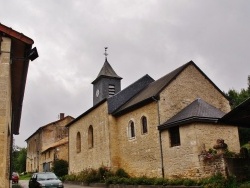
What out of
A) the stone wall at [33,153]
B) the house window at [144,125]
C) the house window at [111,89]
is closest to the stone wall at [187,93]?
the house window at [144,125]

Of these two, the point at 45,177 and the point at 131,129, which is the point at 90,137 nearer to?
the point at 131,129

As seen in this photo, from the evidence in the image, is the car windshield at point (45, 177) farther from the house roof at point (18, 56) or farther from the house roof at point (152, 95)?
the house roof at point (152, 95)

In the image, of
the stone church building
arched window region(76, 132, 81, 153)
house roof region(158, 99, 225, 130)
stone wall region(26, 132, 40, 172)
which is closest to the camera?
house roof region(158, 99, 225, 130)

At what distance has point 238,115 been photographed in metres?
9.73

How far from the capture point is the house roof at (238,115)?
9.13 meters

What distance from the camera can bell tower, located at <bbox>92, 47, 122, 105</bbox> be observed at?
32.2 m

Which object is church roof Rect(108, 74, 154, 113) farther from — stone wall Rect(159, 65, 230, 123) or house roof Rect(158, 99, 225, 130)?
house roof Rect(158, 99, 225, 130)

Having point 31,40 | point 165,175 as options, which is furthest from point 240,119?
point 165,175

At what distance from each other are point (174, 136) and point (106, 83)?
13.8m

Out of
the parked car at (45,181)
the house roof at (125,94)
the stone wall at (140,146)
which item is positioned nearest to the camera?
the parked car at (45,181)

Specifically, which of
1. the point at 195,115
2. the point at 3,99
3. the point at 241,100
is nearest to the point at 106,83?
the point at 195,115

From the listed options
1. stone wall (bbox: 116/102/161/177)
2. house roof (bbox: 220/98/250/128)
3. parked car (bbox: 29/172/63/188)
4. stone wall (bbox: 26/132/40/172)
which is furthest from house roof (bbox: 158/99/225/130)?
stone wall (bbox: 26/132/40/172)

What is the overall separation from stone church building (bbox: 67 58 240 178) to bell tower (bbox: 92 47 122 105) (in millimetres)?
3353

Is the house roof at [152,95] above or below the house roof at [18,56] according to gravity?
above
